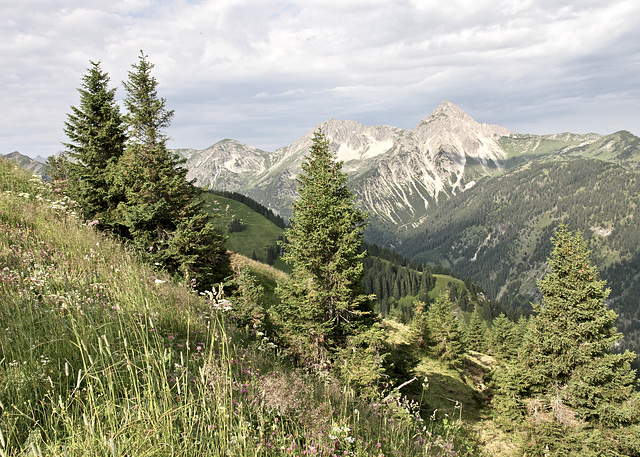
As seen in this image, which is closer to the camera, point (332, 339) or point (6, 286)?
point (6, 286)

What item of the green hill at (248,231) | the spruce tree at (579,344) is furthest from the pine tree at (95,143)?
the green hill at (248,231)

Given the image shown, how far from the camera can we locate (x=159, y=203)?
834 inches

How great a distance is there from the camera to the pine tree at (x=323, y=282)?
59.4 feet

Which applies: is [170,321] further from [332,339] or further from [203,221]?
[203,221]

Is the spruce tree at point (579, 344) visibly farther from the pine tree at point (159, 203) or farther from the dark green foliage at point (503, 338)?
the dark green foliage at point (503, 338)

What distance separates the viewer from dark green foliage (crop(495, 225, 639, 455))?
838 inches

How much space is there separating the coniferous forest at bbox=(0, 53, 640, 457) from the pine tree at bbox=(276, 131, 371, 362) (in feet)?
0.37

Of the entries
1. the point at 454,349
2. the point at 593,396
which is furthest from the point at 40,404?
the point at 454,349

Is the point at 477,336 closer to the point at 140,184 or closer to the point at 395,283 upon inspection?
the point at 140,184

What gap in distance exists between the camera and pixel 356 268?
17.9 m

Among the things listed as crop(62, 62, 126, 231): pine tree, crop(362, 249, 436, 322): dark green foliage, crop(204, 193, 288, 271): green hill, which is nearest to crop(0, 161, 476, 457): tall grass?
crop(62, 62, 126, 231): pine tree

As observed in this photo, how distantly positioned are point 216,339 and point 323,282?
1432 centimetres

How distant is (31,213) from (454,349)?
153 ft

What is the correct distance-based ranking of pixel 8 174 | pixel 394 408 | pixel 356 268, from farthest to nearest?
1. pixel 356 268
2. pixel 8 174
3. pixel 394 408
